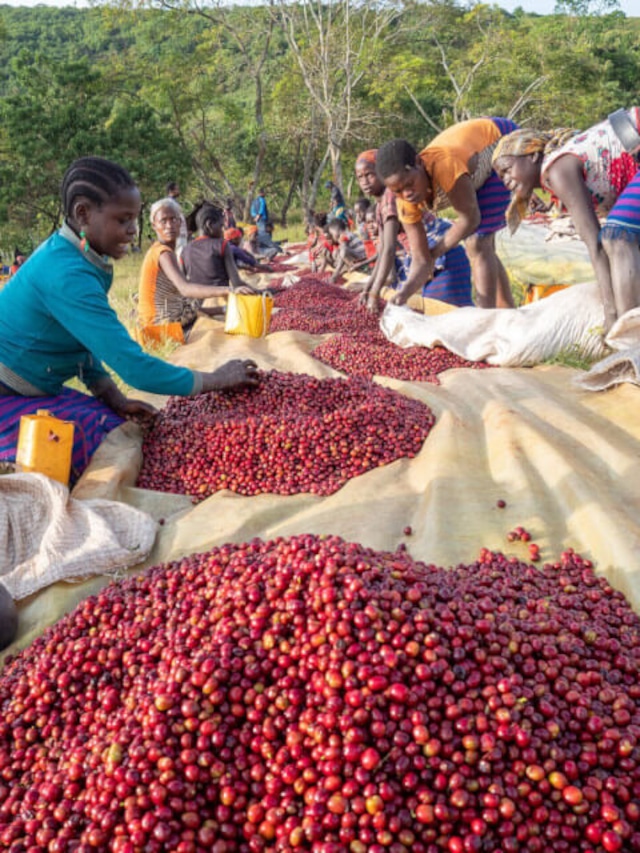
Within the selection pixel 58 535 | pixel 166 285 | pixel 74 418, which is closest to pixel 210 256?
pixel 166 285

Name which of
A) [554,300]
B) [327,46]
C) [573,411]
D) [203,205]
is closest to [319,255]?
[203,205]

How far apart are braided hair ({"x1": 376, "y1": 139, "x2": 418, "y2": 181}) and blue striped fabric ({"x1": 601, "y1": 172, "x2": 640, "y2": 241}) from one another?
1.34m

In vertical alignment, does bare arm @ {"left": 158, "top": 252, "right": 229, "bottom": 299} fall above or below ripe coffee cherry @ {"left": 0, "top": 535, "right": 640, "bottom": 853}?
above

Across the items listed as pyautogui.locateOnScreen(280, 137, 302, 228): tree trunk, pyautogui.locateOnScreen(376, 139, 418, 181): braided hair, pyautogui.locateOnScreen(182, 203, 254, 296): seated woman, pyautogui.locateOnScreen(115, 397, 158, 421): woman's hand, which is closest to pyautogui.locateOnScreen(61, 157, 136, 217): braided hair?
pyautogui.locateOnScreen(115, 397, 158, 421): woman's hand

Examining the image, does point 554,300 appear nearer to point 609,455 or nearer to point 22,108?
point 609,455

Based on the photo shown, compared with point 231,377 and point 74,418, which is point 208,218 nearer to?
point 231,377

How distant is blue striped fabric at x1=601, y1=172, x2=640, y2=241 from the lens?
3328 mm

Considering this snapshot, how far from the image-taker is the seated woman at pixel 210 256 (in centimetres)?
593

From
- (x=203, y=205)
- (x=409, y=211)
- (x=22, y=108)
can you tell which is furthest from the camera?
(x=22, y=108)

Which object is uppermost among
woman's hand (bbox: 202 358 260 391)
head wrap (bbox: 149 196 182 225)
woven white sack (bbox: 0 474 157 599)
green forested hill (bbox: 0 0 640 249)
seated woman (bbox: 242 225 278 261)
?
green forested hill (bbox: 0 0 640 249)

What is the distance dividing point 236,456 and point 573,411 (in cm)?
170

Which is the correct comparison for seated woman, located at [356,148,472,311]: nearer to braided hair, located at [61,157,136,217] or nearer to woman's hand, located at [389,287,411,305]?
woman's hand, located at [389,287,411,305]

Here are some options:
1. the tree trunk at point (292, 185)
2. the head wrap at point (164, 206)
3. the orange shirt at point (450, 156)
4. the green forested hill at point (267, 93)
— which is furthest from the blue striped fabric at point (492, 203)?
the tree trunk at point (292, 185)

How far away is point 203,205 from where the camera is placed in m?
6.10
